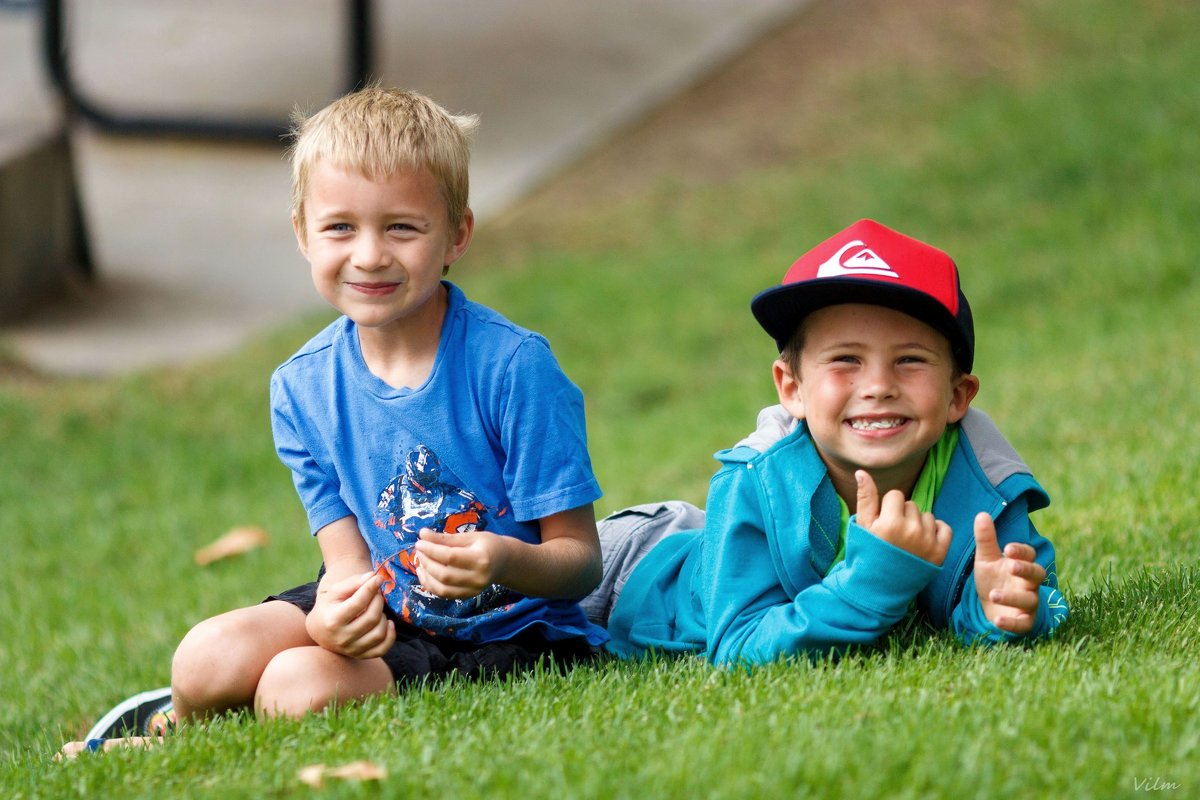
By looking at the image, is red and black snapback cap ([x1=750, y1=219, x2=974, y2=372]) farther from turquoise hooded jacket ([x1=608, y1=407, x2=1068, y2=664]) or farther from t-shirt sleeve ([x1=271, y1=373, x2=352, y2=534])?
t-shirt sleeve ([x1=271, y1=373, x2=352, y2=534])

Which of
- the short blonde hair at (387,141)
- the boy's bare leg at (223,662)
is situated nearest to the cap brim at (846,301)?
the short blonde hair at (387,141)

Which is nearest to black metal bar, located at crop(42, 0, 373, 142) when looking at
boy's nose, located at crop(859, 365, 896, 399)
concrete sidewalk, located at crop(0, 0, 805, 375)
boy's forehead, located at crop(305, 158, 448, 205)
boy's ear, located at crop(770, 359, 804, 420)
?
concrete sidewalk, located at crop(0, 0, 805, 375)

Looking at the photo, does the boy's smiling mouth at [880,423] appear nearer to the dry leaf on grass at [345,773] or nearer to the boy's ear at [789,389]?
the boy's ear at [789,389]

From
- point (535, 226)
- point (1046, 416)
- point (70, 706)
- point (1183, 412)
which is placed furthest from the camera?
point (535, 226)

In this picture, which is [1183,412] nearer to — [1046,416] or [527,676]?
[1046,416]

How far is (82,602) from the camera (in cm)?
602

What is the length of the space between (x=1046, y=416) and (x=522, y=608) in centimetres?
370

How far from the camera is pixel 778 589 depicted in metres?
3.40

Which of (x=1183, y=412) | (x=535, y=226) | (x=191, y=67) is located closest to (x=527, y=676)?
(x=1183, y=412)

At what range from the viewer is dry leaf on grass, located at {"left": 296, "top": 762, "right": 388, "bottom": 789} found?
2.62 meters

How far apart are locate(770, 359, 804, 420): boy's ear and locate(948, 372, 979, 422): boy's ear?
33cm

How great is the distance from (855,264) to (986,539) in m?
0.63

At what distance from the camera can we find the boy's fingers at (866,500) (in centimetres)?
307

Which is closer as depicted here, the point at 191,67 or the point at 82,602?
the point at 82,602
